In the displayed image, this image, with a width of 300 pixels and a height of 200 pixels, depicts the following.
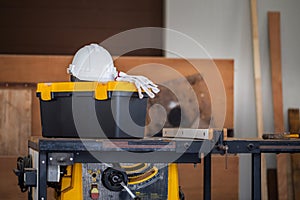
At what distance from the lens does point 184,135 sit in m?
3.30

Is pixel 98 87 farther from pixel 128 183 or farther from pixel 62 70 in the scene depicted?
pixel 62 70

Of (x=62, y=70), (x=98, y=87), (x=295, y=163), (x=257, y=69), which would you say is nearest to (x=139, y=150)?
(x=98, y=87)

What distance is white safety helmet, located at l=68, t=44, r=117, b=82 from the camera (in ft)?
9.83

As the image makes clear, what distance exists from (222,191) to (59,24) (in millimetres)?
2235

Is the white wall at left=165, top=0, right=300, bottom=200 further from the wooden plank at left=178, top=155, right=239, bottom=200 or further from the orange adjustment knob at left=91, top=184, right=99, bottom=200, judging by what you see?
the orange adjustment knob at left=91, top=184, right=99, bottom=200

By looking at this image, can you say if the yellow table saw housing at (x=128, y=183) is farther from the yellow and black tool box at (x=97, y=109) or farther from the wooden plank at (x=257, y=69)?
the wooden plank at (x=257, y=69)

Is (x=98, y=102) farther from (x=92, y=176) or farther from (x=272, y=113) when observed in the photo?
(x=272, y=113)

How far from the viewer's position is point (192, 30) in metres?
5.56

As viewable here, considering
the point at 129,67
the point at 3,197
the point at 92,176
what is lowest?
the point at 3,197

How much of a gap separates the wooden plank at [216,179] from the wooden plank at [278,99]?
1.59ft

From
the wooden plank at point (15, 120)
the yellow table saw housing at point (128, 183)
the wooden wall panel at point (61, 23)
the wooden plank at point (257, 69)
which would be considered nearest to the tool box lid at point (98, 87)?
the yellow table saw housing at point (128, 183)

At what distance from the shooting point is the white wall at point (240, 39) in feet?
18.1

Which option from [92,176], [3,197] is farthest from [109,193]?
[3,197]

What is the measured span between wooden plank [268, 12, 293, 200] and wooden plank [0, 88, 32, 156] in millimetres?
1987
